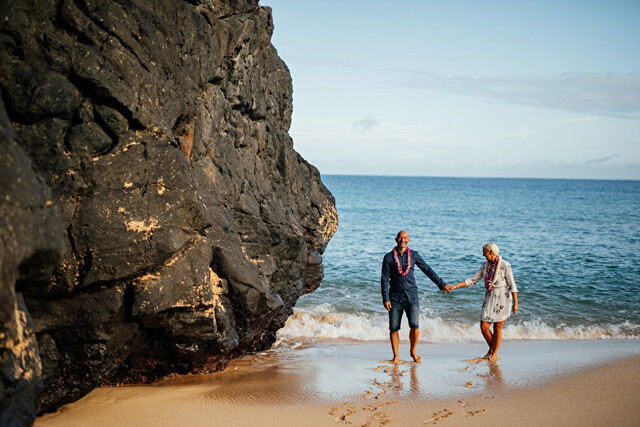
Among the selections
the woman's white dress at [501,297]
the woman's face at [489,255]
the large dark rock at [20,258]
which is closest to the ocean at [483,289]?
the woman's white dress at [501,297]

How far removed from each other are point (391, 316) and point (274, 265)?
88.5 inches

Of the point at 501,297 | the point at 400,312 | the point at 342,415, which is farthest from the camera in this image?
the point at 400,312

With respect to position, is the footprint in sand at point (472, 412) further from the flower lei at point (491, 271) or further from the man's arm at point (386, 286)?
the flower lei at point (491, 271)

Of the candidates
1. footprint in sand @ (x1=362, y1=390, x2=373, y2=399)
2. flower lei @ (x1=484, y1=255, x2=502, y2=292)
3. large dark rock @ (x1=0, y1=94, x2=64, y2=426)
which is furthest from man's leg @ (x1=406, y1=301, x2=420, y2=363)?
large dark rock @ (x1=0, y1=94, x2=64, y2=426)

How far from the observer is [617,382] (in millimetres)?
7895

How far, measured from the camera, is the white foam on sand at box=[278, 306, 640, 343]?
12.7 metres

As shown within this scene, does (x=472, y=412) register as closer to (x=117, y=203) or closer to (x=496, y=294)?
(x=496, y=294)

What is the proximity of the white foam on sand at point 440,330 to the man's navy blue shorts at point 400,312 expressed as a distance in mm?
3254

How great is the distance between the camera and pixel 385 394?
7.33m

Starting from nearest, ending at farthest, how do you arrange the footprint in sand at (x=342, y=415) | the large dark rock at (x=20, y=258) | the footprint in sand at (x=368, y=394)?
1. the large dark rock at (x=20, y=258)
2. the footprint in sand at (x=342, y=415)
3. the footprint in sand at (x=368, y=394)

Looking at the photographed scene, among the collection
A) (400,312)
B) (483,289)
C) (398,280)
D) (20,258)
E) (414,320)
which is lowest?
(483,289)

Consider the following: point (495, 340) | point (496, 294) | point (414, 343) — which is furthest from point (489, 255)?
point (414, 343)

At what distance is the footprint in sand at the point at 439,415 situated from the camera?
20.7 feet

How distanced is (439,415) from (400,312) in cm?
310
